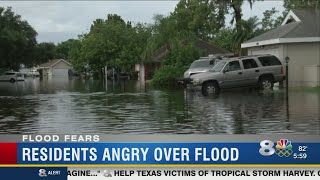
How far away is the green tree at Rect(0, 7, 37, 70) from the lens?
242 ft

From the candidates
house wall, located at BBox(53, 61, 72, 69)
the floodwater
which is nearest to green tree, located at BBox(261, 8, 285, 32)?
the floodwater

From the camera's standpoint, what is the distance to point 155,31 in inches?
Answer: 1976

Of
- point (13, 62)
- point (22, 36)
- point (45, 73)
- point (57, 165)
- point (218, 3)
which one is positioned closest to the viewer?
point (57, 165)

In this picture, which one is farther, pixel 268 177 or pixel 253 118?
pixel 253 118

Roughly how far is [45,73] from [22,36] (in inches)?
2052

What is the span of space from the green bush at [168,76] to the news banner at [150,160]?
1376 inches

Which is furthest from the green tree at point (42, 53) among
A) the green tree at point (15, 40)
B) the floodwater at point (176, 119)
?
the floodwater at point (176, 119)

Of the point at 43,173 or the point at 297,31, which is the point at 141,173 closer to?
the point at 43,173

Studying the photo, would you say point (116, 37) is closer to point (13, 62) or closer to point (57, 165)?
point (13, 62)

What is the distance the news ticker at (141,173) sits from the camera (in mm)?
5434

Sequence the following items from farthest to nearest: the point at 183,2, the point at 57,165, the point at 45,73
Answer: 1. the point at 45,73
2. the point at 183,2
3. the point at 57,165

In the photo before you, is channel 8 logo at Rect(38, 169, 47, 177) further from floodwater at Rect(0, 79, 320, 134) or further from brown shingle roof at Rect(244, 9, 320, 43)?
brown shingle roof at Rect(244, 9, 320, 43)

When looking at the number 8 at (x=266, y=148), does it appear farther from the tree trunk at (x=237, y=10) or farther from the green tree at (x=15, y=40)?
the green tree at (x=15, y=40)

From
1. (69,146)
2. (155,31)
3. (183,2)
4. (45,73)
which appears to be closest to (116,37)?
(183,2)
